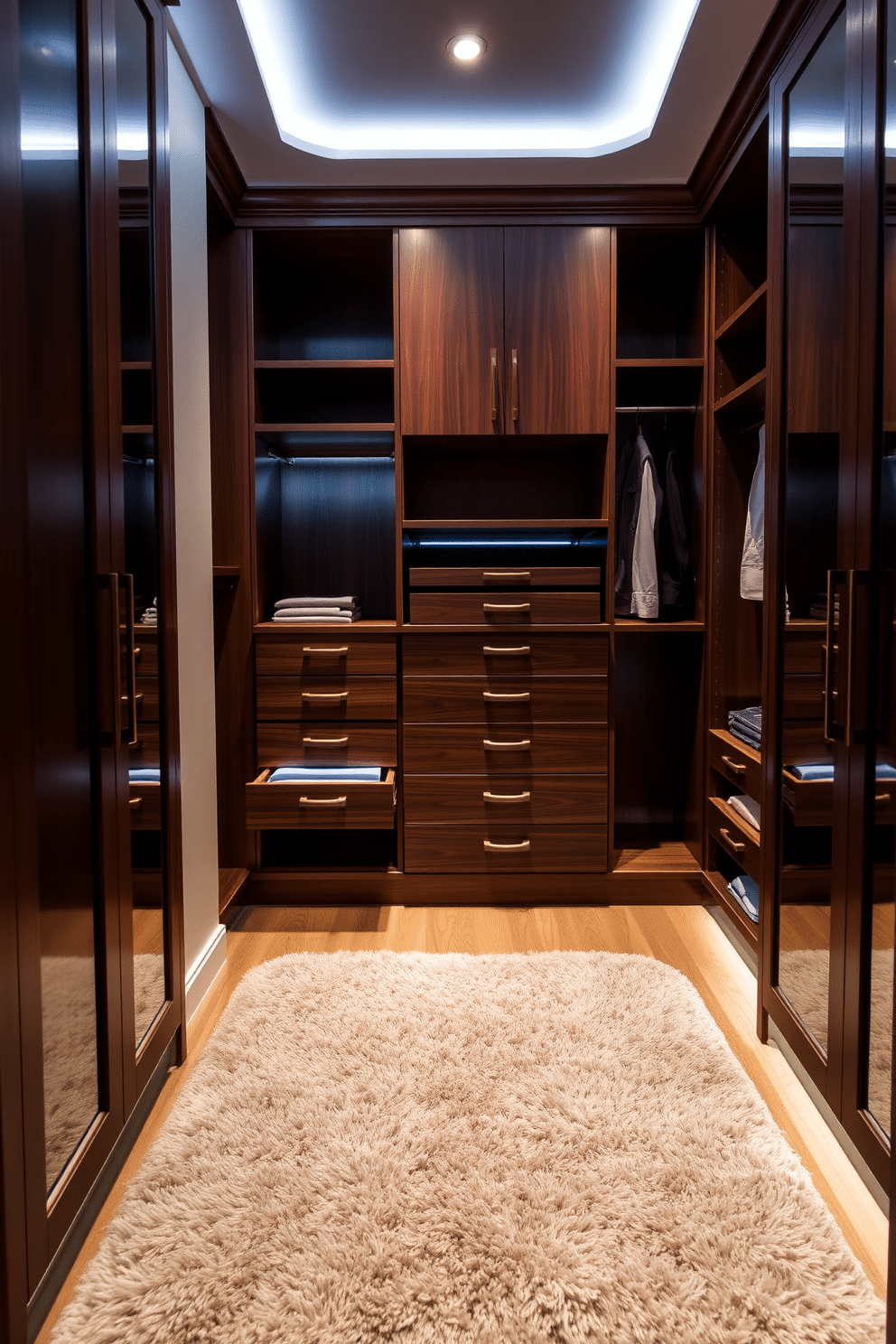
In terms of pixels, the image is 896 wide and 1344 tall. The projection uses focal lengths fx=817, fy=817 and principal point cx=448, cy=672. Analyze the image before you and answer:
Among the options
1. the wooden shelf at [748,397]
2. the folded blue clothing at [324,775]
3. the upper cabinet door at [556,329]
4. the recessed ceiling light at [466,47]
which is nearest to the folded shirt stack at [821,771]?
the wooden shelf at [748,397]

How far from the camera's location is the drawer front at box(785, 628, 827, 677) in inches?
65.1

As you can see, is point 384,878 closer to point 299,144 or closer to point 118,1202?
point 118,1202

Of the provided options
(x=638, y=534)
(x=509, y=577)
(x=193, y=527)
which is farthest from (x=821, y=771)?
(x=193, y=527)

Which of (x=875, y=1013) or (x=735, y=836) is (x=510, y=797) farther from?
(x=875, y=1013)

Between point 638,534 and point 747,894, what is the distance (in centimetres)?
127

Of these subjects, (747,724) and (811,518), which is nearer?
(811,518)

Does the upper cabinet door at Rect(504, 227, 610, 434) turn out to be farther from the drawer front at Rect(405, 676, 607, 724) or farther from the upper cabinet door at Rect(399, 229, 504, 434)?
the drawer front at Rect(405, 676, 607, 724)

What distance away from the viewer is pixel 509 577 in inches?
109

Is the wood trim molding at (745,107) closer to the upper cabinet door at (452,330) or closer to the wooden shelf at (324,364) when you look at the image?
the upper cabinet door at (452,330)

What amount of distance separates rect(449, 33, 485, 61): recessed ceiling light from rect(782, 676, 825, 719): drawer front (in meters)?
1.77

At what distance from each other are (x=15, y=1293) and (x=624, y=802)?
8.56 feet

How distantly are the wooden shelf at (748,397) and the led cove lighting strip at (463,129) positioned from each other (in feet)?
2.56

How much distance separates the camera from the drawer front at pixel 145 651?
1616mm

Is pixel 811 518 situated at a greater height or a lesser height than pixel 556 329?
lesser
